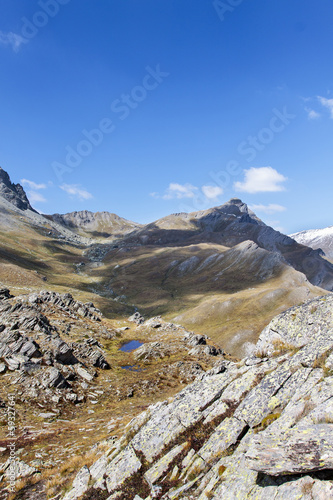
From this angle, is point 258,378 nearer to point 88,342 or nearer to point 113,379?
point 113,379

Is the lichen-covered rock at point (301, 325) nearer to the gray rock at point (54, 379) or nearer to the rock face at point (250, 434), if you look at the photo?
the rock face at point (250, 434)

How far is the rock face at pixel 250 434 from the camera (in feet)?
27.1

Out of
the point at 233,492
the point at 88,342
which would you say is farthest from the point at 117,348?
the point at 233,492

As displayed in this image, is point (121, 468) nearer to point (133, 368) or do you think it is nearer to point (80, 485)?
point (80, 485)

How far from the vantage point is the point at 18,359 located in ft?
110

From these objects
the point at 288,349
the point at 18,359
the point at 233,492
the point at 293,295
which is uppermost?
the point at 293,295

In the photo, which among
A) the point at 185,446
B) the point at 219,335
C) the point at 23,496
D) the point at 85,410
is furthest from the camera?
the point at 219,335

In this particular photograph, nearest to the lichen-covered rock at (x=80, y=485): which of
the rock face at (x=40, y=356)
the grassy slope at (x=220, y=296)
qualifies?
the rock face at (x=40, y=356)

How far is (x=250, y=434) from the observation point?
11.1 m

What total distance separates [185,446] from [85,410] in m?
21.6

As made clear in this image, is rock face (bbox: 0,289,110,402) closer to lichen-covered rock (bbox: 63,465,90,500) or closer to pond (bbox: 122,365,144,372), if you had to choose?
pond (bbox: 122,365,144,372)

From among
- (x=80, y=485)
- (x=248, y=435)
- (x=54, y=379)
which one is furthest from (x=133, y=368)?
(x=248, y=435)

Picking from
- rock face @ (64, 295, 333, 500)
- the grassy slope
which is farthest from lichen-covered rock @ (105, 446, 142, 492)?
the grassy slope

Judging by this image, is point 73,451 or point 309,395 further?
point 73,451
